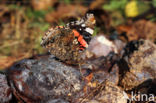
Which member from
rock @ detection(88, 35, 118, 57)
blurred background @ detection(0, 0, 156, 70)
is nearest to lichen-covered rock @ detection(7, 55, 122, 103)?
rock @ detection(88, 35, 118, 57)

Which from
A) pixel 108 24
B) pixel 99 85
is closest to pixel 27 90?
pixel 99 85

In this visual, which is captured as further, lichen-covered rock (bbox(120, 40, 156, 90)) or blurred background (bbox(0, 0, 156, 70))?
blurred background (bbox(0, 0, 156, 70))

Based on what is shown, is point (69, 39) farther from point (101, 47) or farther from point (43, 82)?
point (101, 47)

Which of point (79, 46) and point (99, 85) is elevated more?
point (79, 46)

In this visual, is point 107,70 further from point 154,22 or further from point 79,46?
point 154,22

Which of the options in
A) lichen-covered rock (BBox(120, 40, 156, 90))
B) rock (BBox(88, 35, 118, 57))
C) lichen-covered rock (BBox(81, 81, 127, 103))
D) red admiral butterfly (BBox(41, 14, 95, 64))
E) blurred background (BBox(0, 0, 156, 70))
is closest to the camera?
lichen-covered rock (BBox(81, 81, 127, 103))

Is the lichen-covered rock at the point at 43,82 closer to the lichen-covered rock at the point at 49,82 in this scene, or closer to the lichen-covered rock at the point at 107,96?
the lichen-covered rock at the point at 49,82

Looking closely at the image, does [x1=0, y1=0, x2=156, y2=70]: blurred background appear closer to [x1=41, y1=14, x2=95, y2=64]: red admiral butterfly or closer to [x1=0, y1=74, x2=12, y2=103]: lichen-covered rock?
[x1=41, y1=14, x2=95, y2=64]: red admiral butterfly
